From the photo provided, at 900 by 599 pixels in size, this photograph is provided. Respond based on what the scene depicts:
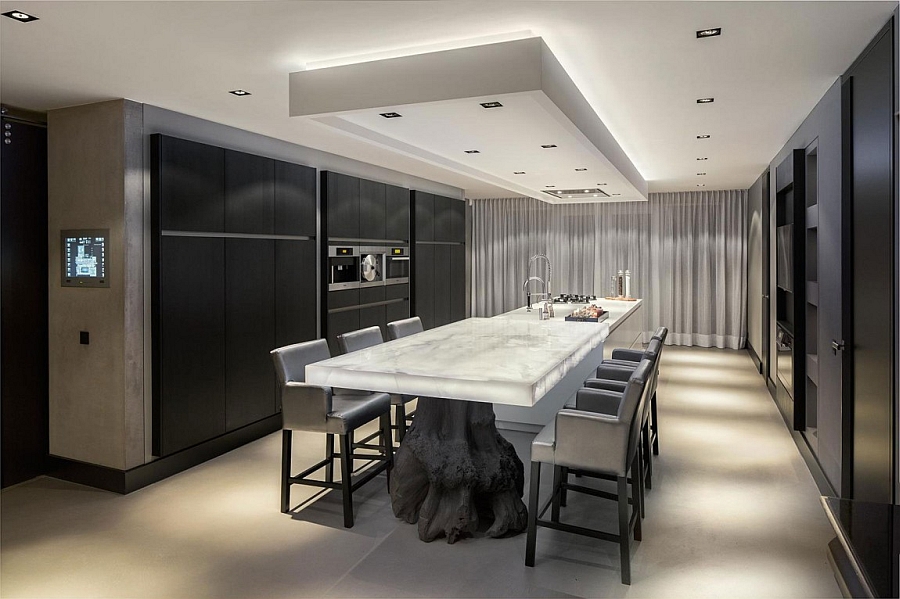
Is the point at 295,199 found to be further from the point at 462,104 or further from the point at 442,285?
the point at 442,285

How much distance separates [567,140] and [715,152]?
2967mm

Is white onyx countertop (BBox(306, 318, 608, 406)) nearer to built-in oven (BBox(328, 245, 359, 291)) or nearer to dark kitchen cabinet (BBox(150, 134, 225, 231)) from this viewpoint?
dark kitchen cabinet (BBox(150, 134, 225, 231))

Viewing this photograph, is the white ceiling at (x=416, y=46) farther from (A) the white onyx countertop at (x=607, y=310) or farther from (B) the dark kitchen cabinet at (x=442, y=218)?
(B) the dark kitchen cabinet at (x=442, y=218)

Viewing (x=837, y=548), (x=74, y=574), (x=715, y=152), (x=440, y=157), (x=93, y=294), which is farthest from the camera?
(x=715, y=152)

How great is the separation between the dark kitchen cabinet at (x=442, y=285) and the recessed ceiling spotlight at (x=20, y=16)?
6015 mm

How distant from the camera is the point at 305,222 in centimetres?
558

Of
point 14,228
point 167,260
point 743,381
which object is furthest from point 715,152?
point 14,228

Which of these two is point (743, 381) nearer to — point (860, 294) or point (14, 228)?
point (860, 294)

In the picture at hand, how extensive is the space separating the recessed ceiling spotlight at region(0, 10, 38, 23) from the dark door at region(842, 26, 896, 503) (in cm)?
358

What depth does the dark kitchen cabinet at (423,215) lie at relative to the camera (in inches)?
308

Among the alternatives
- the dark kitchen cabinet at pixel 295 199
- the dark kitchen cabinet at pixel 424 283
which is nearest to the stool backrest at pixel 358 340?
the dark kitchen cabinet at pixel 295 199

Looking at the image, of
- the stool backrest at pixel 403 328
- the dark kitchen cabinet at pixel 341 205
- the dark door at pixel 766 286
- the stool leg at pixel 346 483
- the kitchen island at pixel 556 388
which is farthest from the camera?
the dark door at pixel 766 286

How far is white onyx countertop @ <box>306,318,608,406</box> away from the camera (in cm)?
266

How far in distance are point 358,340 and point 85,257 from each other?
1.84 meters
